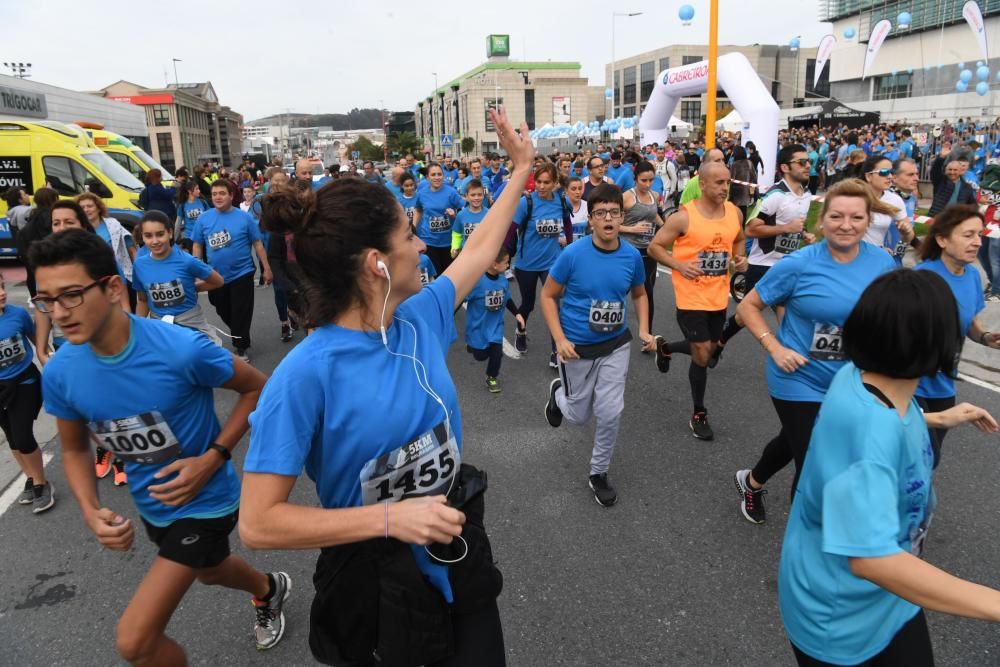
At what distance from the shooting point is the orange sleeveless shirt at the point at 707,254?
16.2 feet

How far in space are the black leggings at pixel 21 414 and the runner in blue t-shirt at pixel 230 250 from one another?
310 centimetres

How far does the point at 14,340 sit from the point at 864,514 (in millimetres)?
4519

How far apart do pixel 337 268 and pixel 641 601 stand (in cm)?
239

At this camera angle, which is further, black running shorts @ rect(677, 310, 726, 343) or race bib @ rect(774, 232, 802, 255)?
race bib @ rect(774, 232, 802, 255)

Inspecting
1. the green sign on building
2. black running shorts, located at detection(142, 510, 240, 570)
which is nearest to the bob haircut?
black running shorts, located at detection(142, 510, 240, 570)

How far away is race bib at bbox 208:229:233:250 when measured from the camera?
713cm

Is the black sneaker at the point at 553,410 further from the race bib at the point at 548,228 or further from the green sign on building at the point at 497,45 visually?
the green sign on building at the point at 497,45

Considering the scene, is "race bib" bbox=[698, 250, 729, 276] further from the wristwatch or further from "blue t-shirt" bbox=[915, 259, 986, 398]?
the wristwatch

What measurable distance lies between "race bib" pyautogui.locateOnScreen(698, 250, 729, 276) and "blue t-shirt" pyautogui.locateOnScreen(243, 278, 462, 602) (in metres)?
3.60

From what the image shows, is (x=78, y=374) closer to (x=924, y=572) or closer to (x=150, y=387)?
(x=150, y=387)

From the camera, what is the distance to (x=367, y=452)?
165 cm

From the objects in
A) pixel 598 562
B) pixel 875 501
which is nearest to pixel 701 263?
pixel 598 562

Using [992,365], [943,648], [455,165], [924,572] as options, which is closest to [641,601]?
[943,648]

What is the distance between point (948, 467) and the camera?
4340mm
